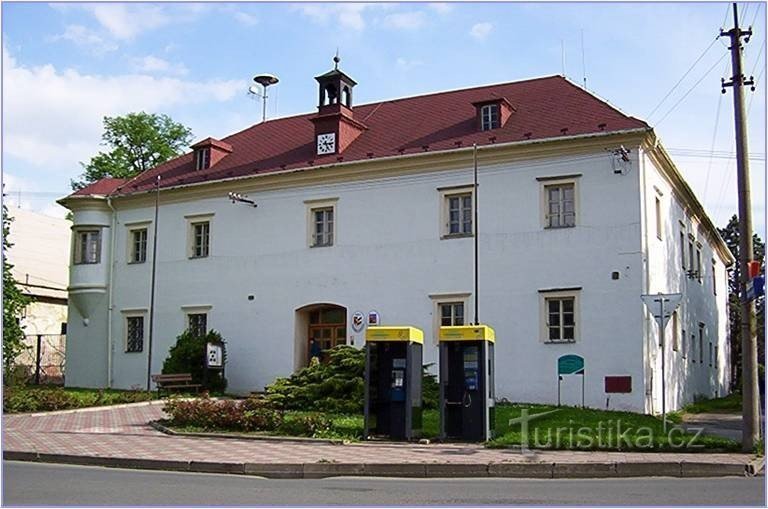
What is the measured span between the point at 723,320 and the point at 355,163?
82.3 feet

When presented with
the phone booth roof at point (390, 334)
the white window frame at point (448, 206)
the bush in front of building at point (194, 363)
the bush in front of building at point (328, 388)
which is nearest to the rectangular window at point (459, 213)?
the white window frame at point (448, 206)

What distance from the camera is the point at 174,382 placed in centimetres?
2923

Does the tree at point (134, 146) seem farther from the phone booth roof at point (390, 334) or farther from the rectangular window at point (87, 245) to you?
the phone booth roof at point (390, 334)

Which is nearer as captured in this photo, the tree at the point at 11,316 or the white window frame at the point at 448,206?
the white window frame at the point at 448,206

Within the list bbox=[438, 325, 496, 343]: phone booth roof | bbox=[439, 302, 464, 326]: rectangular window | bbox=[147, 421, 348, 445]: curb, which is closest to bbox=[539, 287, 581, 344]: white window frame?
bbox=[439, 302, 464, 326]: rectangular window

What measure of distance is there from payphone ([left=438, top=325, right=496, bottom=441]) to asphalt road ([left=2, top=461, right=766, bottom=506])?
13.2 ft

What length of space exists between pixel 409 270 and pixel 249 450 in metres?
12.9

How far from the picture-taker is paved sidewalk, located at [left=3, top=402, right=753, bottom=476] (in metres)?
14.6

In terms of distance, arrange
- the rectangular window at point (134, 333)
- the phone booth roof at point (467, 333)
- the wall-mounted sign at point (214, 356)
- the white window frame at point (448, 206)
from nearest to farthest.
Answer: the phone booth roof at point (467, 333)
the white window frame at point (448, 206)
the wall-mounted sign at point (214, 356)
the rectangular window at point (134, 333)

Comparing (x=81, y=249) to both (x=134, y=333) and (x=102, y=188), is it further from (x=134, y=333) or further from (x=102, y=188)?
(x=134, y=333)

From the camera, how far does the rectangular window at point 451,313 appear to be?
27.5m

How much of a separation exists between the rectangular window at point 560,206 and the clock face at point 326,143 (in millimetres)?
7969

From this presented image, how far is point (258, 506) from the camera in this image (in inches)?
411

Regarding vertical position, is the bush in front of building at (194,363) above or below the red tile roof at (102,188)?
below
